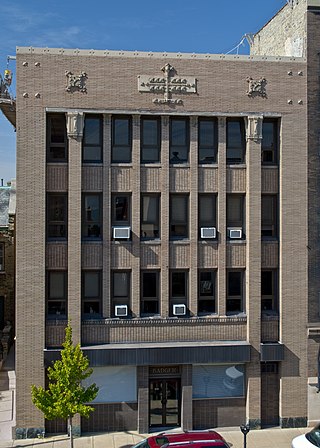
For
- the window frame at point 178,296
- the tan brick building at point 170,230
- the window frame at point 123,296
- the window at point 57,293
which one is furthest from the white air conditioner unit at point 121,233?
the window at point 57,293

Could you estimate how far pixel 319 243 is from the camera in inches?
774

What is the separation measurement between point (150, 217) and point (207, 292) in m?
→ 3.40

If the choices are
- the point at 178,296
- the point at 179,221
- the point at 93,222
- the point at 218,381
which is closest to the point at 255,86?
the point at 179,221

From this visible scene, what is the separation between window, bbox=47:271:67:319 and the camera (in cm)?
1877

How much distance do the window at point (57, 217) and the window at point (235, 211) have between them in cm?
586

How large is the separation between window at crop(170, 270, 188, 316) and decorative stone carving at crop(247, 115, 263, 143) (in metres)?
5.43

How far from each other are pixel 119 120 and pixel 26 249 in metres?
5.55

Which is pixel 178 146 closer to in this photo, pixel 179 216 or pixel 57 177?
pixel 179 216

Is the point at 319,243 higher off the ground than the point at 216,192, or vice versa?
the point at 216,192

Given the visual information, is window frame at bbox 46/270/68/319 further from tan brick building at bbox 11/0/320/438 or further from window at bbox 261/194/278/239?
window at bbox 261/194/278/239

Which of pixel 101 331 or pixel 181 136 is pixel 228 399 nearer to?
pixel 101 331

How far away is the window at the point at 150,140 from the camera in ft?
63.2

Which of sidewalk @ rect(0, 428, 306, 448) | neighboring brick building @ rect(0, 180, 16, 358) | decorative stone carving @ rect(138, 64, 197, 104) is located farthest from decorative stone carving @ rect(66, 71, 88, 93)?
neighboring brick building @ rect(0, 180, 16, 358)

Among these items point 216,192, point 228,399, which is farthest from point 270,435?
point 216,192
